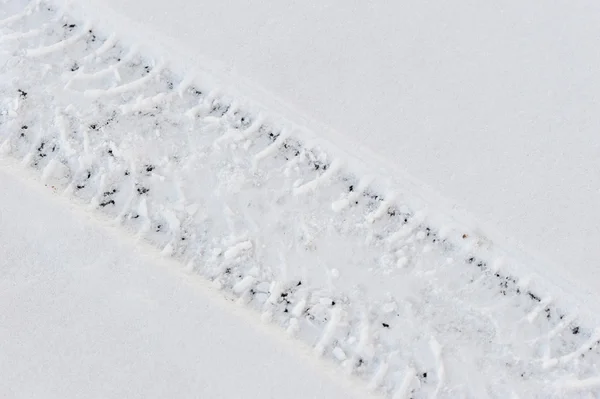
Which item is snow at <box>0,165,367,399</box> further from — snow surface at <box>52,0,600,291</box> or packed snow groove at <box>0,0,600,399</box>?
snow surface at <box>52,0,600,291</box>

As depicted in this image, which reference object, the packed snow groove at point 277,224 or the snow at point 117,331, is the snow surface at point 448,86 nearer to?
the packed snow groove at point 277,224

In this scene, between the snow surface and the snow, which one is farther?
the snow surface

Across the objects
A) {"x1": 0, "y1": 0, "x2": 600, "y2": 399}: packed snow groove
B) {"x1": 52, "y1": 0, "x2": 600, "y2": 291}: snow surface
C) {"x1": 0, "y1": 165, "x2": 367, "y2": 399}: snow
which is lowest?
{"x1": 0, "y1": 165, "x2": 367, "y2": 399}: snow

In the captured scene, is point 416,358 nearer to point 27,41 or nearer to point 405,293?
point 405,293

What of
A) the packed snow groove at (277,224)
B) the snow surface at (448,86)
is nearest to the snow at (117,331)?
the packed snow groove at (277,224)

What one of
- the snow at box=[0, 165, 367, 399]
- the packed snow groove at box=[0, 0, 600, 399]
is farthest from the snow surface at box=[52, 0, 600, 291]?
the snow at box=[0, 165, 367, 399]

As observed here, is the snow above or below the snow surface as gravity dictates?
below

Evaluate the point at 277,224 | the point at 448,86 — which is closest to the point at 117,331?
the point at 277,224

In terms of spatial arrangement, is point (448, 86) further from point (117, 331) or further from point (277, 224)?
point (117, 331)
